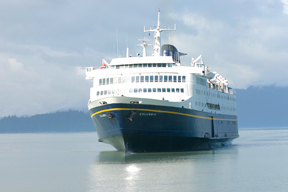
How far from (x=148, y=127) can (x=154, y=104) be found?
2065 mm

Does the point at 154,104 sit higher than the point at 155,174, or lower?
higher

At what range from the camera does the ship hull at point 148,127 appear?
1497 inches

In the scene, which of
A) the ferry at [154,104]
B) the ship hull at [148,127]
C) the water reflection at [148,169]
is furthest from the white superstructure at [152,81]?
the water reflection at [148,169]

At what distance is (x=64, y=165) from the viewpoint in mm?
38156

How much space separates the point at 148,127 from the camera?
38469mm

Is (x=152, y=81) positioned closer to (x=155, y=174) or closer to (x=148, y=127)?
(x=148, y=127)

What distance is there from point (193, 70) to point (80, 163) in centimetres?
1441

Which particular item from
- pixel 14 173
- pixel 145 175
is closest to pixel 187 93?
pixel 145 175

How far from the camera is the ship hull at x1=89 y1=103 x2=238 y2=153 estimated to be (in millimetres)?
38031

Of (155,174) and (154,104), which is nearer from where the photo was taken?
(155,174)

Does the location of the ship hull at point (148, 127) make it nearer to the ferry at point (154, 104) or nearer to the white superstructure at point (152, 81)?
the ferry at point (154, 104)

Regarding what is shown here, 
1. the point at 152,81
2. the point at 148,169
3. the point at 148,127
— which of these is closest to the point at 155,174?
the point at 148,169

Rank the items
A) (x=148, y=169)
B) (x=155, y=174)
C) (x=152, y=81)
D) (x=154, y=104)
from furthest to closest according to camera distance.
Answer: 1. (x=152, y=81)
2. (x=154, y=104)
3. (x=148, y=169)
4. (x=155, y=174)

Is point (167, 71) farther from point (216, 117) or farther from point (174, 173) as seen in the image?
point (174, 173)
